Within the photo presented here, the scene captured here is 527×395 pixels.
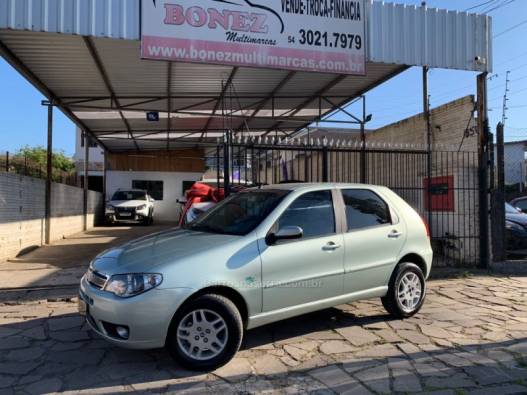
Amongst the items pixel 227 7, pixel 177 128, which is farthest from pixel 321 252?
pixel 177 128

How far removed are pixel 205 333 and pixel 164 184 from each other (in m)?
21.6

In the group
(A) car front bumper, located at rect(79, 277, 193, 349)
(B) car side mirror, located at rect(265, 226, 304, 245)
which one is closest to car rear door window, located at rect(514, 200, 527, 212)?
(B) car side mirror, located at rect(265, 226, 304, 245)

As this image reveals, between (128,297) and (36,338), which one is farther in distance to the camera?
(36,338)

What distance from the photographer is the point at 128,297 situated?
405 centimetres

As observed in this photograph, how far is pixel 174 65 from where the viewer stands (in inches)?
395

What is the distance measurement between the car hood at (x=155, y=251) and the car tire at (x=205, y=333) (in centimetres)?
45

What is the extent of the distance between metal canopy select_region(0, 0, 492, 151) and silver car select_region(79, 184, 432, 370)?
3.96m

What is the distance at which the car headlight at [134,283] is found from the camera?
4.07m

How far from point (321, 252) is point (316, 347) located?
39.0 inches

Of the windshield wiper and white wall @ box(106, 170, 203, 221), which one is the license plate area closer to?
the windshield wiper

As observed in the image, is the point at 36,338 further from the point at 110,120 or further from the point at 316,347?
the point at 110,120

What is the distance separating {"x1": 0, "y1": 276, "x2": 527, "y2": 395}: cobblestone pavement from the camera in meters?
4.07

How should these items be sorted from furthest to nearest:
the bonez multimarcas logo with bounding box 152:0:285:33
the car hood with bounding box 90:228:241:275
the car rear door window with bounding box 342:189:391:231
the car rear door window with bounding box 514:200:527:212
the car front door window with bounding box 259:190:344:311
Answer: the car rear door window with bounding box 514:200:527:212 → the bonez multimarcas logo with bounding box 152:0:285:33 → the car rear door window with bounding box 342:189:391:231 → the car front door window with bounding box 259:190:344:311 → the car hood with bounding box 90:228:241:275

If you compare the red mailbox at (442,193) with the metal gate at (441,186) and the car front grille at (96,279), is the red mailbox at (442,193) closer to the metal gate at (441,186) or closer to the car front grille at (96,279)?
the metal gate at (441,186)
